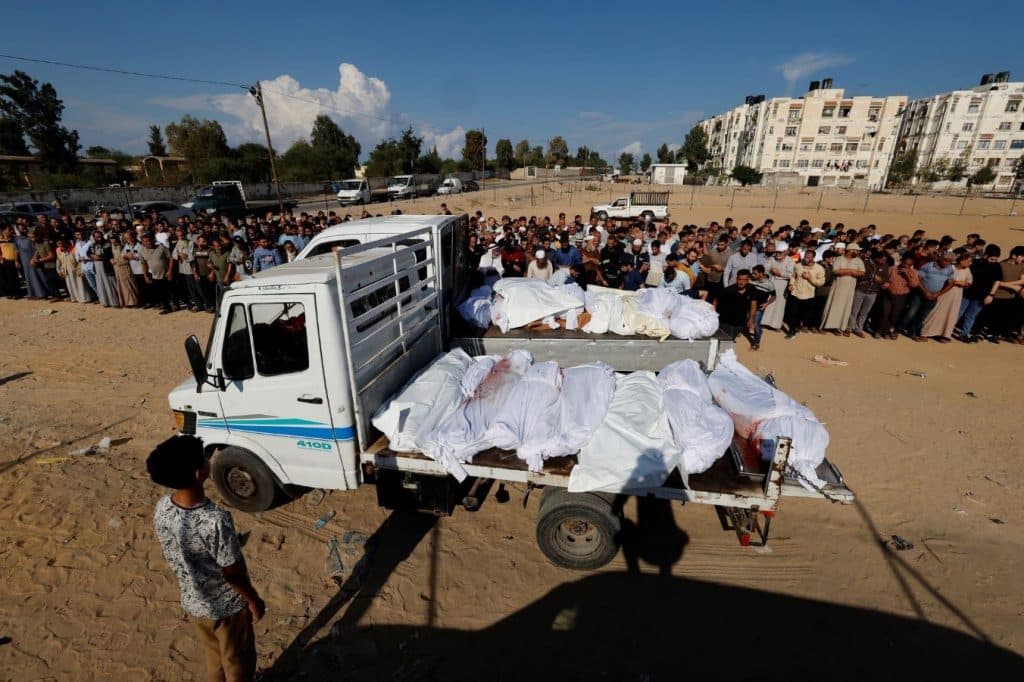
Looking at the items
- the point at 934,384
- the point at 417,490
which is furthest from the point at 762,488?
the point at 934,384

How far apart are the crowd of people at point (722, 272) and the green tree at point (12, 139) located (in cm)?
5196

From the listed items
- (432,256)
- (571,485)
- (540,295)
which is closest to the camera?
(571,485)

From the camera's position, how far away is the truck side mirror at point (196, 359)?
11.2ft

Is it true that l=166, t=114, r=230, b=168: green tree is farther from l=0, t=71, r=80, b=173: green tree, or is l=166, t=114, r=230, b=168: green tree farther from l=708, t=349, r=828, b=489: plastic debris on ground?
l=708, t=349, r=828, b=489: plastic debris on ground

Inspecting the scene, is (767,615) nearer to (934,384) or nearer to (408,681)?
(408,681)

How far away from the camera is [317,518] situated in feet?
14.8

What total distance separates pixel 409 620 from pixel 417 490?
3.12ft

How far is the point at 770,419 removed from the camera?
137 inches

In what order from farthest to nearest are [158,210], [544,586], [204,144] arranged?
[204,144] < [158,210] < [544,586]

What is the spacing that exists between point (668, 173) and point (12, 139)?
72775 mm

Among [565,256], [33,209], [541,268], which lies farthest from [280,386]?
[33,209]

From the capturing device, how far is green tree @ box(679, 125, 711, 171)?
7212 cm

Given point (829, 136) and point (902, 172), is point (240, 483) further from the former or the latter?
point (829, 136)

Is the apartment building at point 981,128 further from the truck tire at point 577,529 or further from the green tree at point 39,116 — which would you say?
the green tree at point 39,116
